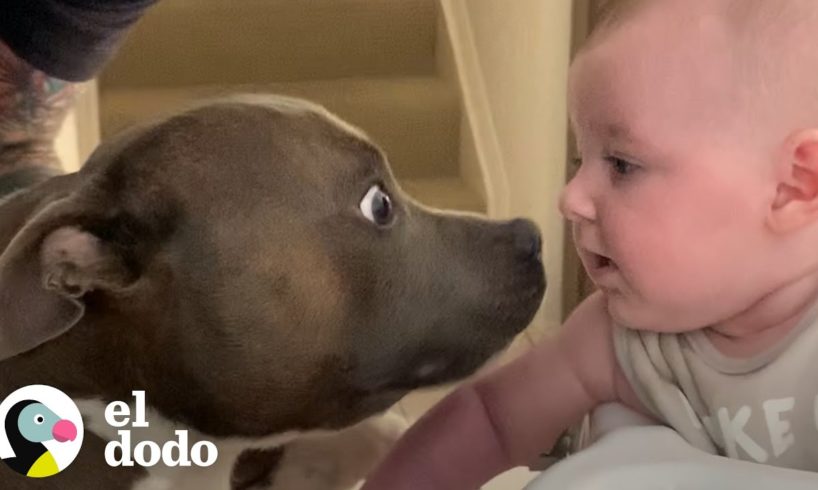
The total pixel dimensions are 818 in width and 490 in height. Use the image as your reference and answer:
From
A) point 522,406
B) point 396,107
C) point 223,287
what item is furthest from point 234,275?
point 396,107

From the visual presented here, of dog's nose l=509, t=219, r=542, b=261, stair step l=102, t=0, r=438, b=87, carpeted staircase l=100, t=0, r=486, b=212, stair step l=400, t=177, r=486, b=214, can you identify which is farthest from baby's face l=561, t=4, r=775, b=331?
stair step l=102, t=0, r=438, b=87

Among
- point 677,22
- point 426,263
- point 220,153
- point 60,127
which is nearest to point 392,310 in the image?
point 426,263

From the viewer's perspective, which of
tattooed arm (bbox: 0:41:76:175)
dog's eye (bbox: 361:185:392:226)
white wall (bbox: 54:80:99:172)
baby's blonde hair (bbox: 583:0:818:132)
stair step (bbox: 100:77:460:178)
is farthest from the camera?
stair step (bbox: 100:77:460:178)

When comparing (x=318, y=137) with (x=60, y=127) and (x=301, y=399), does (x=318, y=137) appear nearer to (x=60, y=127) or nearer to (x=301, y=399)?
(x=301, y=399)

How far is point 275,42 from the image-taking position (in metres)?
2.30

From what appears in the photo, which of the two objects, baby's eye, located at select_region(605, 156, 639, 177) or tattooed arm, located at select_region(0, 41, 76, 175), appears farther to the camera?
tattooed arm, located at select_region(0, 41, 76, 175)

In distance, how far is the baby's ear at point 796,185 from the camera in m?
0.73

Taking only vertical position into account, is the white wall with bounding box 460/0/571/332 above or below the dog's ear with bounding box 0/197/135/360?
below

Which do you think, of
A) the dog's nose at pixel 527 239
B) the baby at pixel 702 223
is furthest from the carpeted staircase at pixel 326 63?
the baby at pixel 702 223

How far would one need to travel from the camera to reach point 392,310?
84 cm

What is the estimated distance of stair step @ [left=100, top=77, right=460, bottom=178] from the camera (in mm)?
2049

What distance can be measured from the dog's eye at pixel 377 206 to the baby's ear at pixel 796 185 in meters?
0.28

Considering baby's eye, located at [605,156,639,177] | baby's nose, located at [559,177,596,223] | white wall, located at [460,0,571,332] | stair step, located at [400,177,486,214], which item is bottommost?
stair step, located at [400,177,486,214]

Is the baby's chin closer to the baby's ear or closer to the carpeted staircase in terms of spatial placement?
the baby's ear
